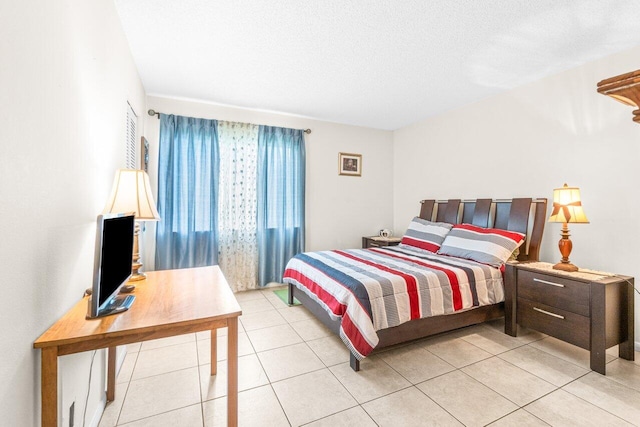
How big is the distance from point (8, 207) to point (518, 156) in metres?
3.96

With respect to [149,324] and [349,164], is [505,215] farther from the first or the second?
[149,324]

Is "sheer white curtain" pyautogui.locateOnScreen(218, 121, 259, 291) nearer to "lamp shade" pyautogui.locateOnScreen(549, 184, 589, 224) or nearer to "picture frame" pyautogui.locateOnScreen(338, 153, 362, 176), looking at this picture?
"picture frame" pyautogui.locateOnScreen(338, 153, 362, 176)

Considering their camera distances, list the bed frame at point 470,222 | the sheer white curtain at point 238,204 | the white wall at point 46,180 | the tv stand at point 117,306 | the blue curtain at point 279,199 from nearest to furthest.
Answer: the white wall at point 46,180 → the tv stand at point 117,306 → the bed frame at point 470,222 → the sheer white curtain at point 238,204 → the blue curtain at point 279,199

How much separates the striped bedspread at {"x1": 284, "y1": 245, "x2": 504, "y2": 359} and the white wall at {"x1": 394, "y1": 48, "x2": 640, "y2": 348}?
0.92m

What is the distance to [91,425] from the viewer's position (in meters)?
1.50

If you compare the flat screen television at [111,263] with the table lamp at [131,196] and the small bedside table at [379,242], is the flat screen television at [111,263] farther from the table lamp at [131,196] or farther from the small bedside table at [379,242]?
the small bedside table at [379,242]

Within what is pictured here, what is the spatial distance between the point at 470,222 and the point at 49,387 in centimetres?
391

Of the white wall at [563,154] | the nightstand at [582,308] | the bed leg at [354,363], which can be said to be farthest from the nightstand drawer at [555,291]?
the bed leg at [354,363]

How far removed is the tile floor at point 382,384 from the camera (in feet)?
5.38

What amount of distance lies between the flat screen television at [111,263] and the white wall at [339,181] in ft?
9.09

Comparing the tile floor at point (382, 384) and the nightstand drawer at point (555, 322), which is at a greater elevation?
the nightstand drawer at point (555, 322)

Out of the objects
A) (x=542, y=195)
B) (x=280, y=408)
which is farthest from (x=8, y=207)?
(x=542, y=195)

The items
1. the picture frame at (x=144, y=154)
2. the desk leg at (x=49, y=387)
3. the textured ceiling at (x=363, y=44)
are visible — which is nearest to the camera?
the desk leg at (x=49, y=387)

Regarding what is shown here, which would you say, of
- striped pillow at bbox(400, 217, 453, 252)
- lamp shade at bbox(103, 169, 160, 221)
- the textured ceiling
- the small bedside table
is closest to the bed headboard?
striped pillow at bbox(400, 217, 453, 252)
